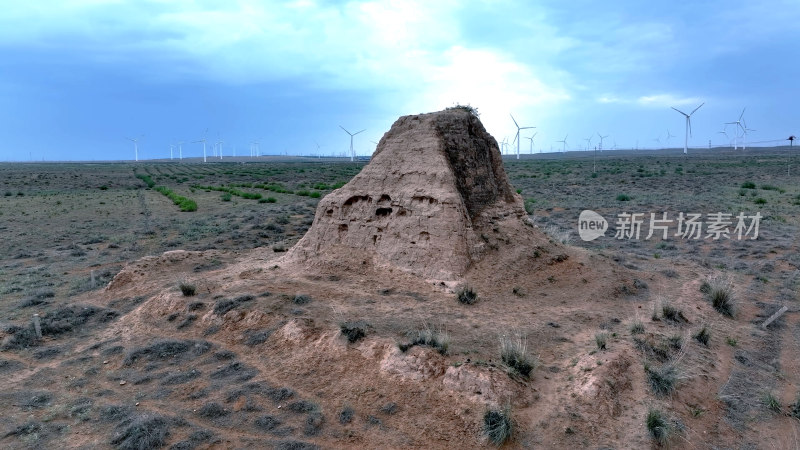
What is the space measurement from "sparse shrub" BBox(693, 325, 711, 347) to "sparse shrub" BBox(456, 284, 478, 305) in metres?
3.40

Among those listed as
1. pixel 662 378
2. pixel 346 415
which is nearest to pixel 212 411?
pixel 346 415

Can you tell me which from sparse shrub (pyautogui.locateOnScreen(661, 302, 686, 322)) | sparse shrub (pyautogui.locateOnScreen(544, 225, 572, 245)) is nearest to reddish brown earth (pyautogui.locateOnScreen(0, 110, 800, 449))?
sparse shrub (pyautogui.locateOnScreen(661, 302, 686, 322))

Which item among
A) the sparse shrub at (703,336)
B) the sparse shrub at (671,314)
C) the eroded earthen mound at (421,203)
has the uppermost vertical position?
the eroded earthen mound at (421,203)

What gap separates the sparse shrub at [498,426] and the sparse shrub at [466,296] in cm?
300

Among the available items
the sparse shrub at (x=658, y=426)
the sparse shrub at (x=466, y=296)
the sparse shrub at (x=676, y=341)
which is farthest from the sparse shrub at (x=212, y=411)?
the sparse shrub at (x=676, y=341)

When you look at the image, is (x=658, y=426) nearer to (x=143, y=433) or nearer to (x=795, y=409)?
(x=795, y=409)

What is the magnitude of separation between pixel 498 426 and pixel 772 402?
3.73 metres

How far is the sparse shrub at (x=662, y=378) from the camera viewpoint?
612 centimetres

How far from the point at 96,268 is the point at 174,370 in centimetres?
871

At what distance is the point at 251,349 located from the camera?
7.34 metres

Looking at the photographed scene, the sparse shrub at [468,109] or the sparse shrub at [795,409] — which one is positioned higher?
the sparse shrub at [468,109]

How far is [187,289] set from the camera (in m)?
9.14

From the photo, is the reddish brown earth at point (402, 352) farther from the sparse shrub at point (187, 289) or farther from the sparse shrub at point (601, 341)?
the sparse shrub at point (187, 289)

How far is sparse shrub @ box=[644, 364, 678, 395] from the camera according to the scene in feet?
20.1
